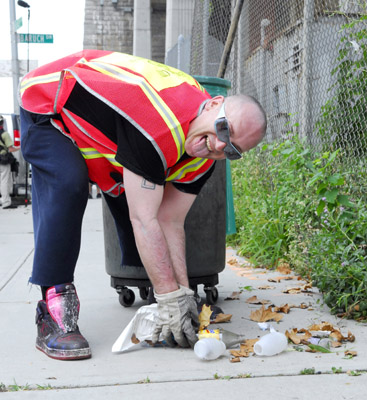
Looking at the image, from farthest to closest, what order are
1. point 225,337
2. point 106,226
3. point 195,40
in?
point 195,40 → point 106,226 → point 225,337

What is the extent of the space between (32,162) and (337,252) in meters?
1.67

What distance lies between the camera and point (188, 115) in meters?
2.85

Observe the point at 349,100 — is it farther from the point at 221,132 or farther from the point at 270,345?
the point at 270,345

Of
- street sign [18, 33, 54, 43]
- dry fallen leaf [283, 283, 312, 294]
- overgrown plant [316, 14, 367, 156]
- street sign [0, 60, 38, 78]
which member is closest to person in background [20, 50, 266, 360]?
dry fallen leaf [283, 283, 312, 294]

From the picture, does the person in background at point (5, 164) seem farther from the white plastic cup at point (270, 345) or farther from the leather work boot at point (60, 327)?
the white plastic cup at point (270, 345)

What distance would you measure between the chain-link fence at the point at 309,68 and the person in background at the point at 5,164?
5.47 metres

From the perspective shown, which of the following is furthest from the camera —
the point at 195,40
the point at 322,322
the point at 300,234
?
the point at 195,40

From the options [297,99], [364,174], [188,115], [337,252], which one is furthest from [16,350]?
[297,99]

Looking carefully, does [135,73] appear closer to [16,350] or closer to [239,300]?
[16,350]

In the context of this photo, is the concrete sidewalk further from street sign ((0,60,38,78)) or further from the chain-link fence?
street sign ((0,60,38,78))

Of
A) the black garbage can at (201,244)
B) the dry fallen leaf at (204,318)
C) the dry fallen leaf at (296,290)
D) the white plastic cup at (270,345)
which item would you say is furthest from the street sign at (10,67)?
the white plastic cup at (270,345)

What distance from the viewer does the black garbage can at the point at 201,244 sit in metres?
3.80

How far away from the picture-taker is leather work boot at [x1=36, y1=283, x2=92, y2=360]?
9.74 ft

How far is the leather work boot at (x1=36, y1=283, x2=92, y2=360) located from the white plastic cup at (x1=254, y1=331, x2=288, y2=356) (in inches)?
29.9
